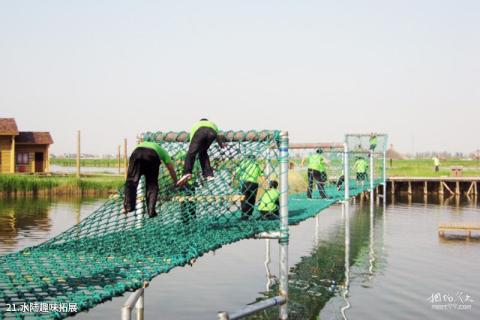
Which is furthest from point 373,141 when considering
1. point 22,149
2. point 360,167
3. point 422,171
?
point 422,171

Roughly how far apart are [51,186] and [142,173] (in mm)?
30491

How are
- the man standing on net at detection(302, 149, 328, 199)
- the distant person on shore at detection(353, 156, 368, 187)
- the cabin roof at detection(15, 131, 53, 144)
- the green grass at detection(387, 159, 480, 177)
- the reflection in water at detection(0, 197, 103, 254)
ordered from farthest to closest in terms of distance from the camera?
the green grass at detection(387, 159, 480, 177) < the cabin roof at detection(15, 131, 53, 144) < the distant person on shore at detection(353, 156, 368, 187) < the reflection in water at detection(0, 197, 103, 254) < the man standing on net at detection(302, 149, 328, 199)

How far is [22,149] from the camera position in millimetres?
45062

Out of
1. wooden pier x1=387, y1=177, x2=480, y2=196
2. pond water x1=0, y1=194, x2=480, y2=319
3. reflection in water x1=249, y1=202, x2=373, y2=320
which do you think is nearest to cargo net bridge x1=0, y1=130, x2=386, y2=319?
reflection in water x1=249, y1=202, x2=373, y2=320

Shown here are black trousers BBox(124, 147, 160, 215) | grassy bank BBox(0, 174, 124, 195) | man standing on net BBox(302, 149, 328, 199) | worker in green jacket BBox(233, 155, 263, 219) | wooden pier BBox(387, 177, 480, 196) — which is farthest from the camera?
wooden pier BBox(387, 177, 480, 196)

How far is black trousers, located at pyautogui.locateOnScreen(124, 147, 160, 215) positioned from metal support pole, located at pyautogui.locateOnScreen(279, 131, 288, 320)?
184 centimetres

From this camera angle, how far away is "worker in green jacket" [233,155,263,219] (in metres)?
8.89

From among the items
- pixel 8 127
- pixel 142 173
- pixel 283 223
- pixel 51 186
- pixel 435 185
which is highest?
pixel 8 127

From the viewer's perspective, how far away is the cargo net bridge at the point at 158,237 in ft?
17.2

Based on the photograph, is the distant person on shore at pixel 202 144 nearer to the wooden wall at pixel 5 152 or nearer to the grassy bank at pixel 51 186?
the grassy bank at pixel 51 186

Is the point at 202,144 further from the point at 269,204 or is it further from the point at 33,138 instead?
the point at 33,138

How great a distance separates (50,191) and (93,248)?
30583 mm

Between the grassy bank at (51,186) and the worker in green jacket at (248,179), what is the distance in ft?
92.1

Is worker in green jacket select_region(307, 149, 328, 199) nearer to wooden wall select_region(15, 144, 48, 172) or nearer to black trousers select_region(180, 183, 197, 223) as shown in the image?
black trousers select_region(180, 183, 197, 223)
